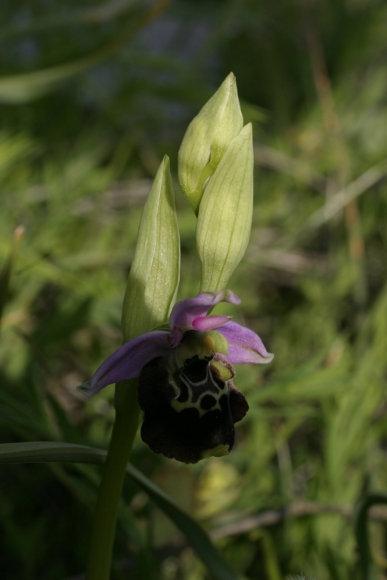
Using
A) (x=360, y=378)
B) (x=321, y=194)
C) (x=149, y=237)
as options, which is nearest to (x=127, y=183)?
(x=321, y=194)

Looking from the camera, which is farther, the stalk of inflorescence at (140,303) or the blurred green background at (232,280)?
the blurred green background at (232,280)

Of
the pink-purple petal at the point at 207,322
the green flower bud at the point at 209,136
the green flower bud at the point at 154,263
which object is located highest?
the green flower bud at the point at 209,136

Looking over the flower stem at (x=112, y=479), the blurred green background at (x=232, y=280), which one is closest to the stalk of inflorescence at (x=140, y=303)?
the flower stem at (x=112, y=479)

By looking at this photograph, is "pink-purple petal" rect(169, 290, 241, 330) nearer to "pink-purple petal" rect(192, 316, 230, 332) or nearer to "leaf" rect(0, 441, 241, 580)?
"pink-purple petal" rect(192, 316, 230, 332)

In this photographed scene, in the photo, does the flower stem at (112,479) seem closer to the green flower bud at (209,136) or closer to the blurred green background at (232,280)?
the blurred green background at (232,280)

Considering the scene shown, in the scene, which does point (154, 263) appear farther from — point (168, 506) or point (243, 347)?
point (168, 506)

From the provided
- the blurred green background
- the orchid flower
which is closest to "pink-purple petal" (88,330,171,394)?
the orchid flower

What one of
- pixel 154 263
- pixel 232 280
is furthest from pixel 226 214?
pixel 232 280
